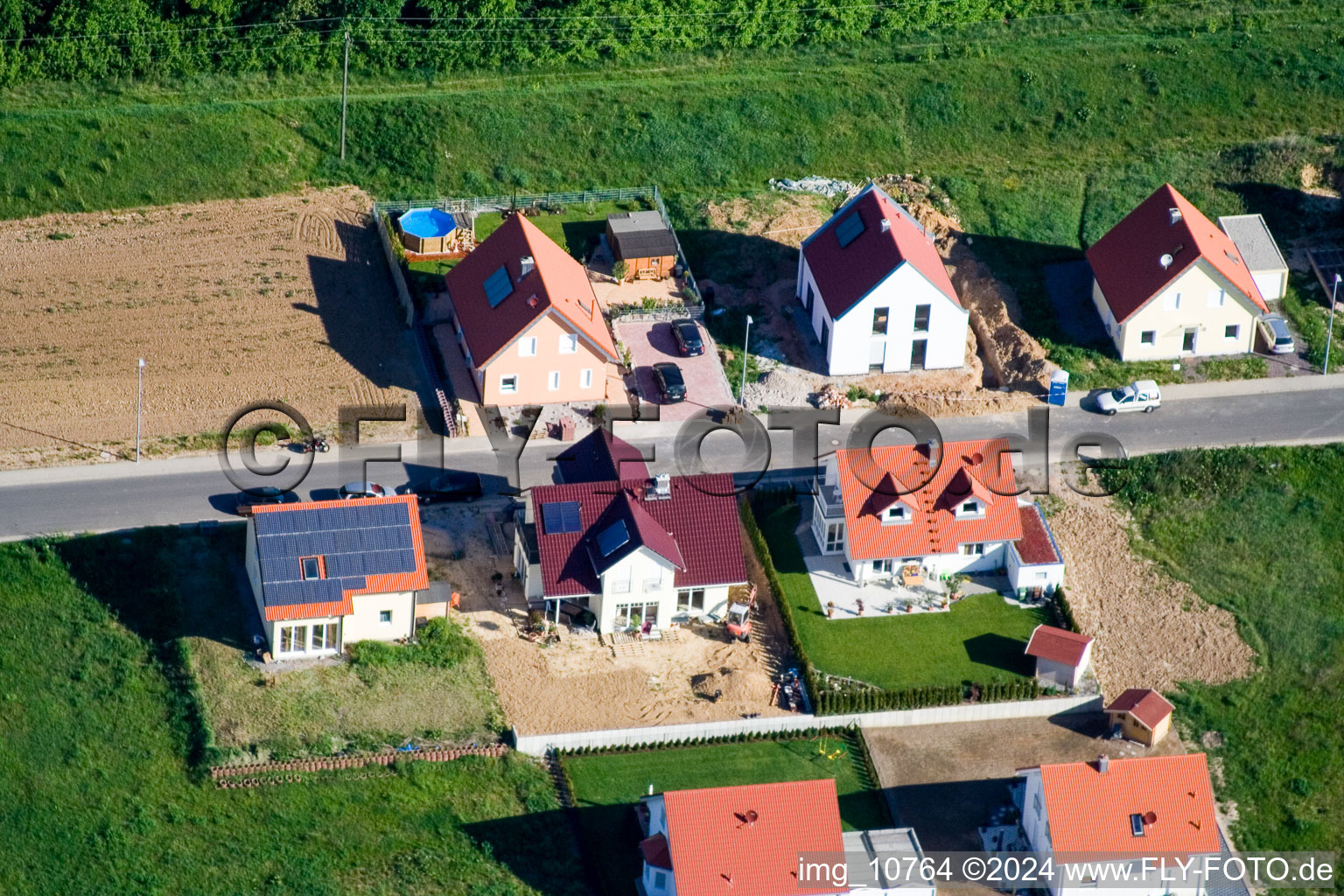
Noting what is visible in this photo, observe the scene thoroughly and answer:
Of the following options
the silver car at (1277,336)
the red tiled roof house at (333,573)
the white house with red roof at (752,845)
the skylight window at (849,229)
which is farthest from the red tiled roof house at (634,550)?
the silver car at (1277,336)

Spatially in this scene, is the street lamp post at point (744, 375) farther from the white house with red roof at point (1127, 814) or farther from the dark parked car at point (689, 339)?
the white house with red roof at point (1127, 814)

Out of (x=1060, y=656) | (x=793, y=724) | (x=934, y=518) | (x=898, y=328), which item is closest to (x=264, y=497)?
(x=793, y=724)

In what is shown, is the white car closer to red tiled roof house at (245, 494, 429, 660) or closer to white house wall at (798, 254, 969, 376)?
white house wall at (798, 254, 969, 376)

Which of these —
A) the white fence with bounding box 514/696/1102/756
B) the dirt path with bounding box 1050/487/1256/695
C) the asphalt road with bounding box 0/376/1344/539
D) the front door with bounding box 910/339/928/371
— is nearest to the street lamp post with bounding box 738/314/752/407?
the asphalt road with bounding box 0/376/1344/539

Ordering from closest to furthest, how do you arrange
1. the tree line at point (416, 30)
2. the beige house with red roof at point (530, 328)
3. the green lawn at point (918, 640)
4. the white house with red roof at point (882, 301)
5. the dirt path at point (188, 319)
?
the green lawn at point (918, 640) < the dirt path at point (188, 319) < the beige house with red roof at point (530, 328) < the white house with red roof at point (882, 301) < the tree line at point (416, 30)

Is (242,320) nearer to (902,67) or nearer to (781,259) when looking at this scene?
(781,259)

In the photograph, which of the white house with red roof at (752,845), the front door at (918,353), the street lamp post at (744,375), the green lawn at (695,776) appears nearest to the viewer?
the white house with red roof at (752,845)

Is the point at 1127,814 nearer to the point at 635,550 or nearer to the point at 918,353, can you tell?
the point at 635,550
